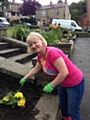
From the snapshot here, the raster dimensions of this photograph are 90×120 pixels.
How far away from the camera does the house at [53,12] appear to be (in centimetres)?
5396

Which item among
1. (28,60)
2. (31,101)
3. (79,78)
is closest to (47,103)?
(31,101)

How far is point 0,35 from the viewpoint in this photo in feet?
24.8

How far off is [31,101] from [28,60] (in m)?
3.16

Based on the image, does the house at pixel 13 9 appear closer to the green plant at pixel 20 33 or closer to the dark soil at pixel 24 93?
the green plant at pixel 20 33

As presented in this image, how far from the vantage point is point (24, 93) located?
335cm

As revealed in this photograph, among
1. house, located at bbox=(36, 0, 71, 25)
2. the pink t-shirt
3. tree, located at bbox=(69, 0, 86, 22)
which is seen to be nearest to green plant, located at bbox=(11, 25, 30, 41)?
the pink t-shirt

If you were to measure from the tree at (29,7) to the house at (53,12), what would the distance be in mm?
2522

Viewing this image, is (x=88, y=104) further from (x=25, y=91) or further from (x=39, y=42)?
(x=39, y=42)

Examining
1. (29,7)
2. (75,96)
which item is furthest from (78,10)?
(75,96)

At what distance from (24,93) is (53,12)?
55.6 meters

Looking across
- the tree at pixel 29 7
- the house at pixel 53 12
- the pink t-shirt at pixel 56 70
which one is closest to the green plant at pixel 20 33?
the pink t-shirt at pixel 56 70

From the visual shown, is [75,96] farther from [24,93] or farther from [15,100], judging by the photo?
[24,93]

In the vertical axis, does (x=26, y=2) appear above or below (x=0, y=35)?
above

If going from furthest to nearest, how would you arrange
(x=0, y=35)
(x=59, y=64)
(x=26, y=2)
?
(x=26, y=2), (x=0, y=35), (x=59, y=64)
